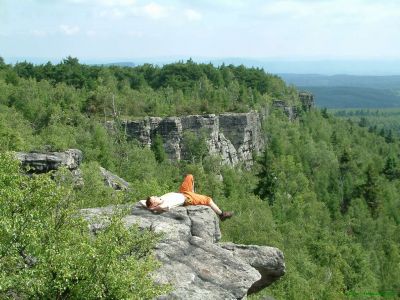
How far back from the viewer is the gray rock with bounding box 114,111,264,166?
8838 cm

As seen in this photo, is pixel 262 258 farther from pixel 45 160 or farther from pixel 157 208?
pixel 45 160

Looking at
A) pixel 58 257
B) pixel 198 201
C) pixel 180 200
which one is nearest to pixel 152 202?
pixel 180 200

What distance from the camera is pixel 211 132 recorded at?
307 feet

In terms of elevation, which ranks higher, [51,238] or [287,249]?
[51,238]

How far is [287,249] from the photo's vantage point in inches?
2195

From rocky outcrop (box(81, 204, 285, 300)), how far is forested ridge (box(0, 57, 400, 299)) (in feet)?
3.58

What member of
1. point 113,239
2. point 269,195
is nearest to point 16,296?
point 113,239

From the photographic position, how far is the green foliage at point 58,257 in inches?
487

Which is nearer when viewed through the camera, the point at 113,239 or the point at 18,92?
the point at 113,239

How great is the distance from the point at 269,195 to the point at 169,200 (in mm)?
63766

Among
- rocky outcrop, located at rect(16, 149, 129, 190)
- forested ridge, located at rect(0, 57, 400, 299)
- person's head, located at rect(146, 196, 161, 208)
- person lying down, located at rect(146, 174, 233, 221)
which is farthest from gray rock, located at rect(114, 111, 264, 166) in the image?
person's head, located at rect(146, 196, 161, 208)

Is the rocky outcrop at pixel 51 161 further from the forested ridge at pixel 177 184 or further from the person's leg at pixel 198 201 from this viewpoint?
the person's leg at pixel 198 201

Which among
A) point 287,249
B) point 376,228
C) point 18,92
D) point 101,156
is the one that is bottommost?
point 376,228

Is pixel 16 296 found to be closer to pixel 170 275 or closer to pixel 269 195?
pixel 170 275
